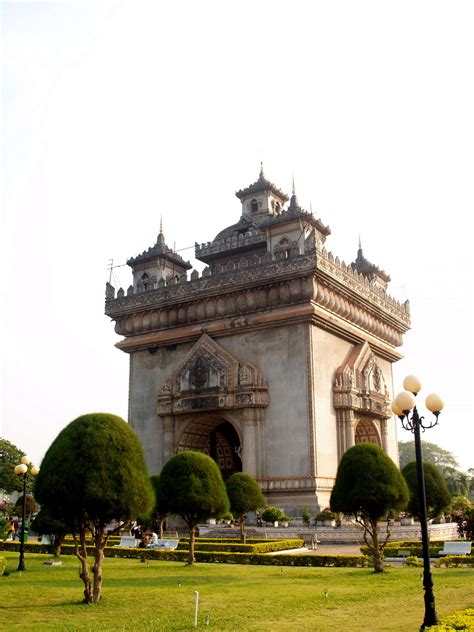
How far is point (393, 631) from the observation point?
934 cm

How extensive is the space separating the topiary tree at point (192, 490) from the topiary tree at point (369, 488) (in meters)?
3.34

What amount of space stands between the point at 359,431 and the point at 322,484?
682 centimetres

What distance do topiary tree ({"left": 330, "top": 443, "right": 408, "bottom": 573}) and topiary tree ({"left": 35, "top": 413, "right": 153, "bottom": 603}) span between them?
6.14 meters

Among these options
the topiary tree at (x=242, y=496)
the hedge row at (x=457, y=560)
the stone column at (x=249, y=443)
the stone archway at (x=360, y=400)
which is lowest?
the hedge row at (x=457, y=560)

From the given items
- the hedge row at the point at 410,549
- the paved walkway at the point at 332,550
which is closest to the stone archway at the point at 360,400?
the paved walkway at the point at 332,550

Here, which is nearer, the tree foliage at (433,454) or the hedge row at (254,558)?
the hedge row at (254,558)

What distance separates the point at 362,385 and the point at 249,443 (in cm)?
637

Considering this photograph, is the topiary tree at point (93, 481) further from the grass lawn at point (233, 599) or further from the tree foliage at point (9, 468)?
the tree foliage at point (9, 468)

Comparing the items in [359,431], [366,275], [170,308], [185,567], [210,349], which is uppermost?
[366,275]

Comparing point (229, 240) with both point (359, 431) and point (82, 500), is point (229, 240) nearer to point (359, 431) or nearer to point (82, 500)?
point (359, 431)

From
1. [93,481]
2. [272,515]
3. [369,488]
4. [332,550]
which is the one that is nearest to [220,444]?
[272,515]

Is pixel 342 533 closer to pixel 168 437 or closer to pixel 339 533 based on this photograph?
pixel 339 533

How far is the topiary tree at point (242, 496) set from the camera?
24.1 m

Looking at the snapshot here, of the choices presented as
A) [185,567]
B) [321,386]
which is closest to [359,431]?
[321,386]
